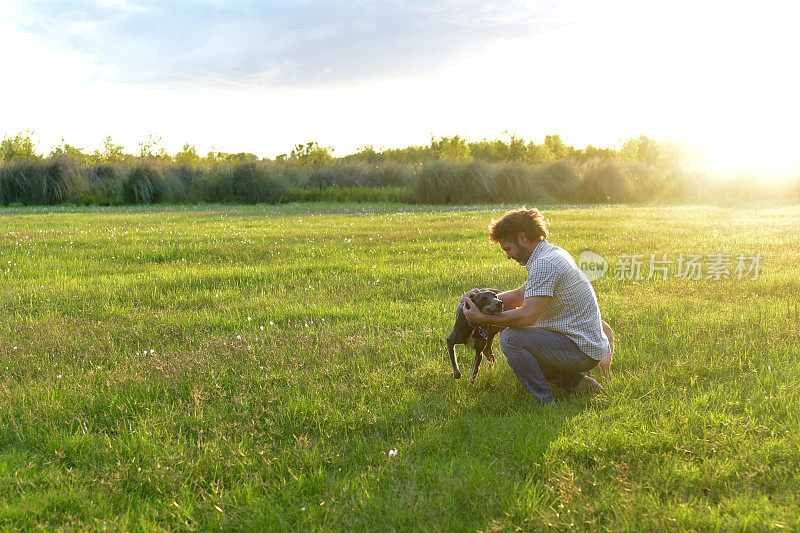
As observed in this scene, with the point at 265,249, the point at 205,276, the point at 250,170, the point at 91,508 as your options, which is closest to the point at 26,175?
the point at 250,170

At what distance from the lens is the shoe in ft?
16.5

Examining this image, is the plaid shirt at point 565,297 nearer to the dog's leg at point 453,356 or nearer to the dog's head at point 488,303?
the dog's head at point 488,303

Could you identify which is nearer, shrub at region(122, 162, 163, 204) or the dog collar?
the dog collar

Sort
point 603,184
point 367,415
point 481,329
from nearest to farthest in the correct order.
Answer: point 367,415 → point 481,329 → point 603,184

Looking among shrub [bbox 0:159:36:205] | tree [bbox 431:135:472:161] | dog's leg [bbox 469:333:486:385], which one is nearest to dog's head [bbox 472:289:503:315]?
dog's leg [bbox 469:333:486:385]

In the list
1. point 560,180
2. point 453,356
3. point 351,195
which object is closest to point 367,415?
point 453,356

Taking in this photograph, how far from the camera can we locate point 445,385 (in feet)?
17.3

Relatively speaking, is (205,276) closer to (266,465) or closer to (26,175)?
(266,465)

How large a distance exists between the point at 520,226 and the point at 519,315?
72 centimetres

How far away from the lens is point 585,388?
5.05 meters

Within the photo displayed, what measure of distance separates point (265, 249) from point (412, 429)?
896 cm

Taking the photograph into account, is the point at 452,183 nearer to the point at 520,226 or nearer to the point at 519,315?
the point at 520,226

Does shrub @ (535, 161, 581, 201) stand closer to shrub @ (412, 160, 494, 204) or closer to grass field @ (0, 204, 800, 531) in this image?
shrub @ (412, 160, 494, 204)

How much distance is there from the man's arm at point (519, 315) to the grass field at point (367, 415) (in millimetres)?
700
